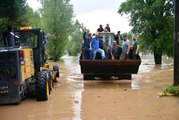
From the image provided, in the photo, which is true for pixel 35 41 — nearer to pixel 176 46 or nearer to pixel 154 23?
pixel 176 46

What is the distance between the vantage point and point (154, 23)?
141 feet

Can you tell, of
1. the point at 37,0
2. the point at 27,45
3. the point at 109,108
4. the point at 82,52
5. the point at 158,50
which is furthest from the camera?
the point at 37,0

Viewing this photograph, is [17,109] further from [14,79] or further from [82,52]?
[82,52]

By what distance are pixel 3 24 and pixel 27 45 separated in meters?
13.5

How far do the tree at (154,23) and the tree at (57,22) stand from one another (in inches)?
551

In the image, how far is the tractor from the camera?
535 inches

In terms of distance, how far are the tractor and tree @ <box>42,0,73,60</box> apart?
1558 inches

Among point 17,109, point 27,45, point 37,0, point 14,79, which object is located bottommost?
point 17,109

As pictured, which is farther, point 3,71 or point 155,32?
point 155,32

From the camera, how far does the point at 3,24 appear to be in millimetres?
29422

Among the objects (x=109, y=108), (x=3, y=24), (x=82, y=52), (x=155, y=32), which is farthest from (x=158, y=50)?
(x=109, y=108)

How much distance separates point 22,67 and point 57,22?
143 ft

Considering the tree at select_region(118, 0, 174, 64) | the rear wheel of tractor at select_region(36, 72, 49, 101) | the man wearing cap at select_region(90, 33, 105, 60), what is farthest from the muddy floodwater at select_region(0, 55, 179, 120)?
the tree at select_region(118, 0, 174, 64)

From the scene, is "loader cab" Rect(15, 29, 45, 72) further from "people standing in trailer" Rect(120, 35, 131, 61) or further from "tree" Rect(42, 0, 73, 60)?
"tree" Rect(42, 0, 73, 60)
